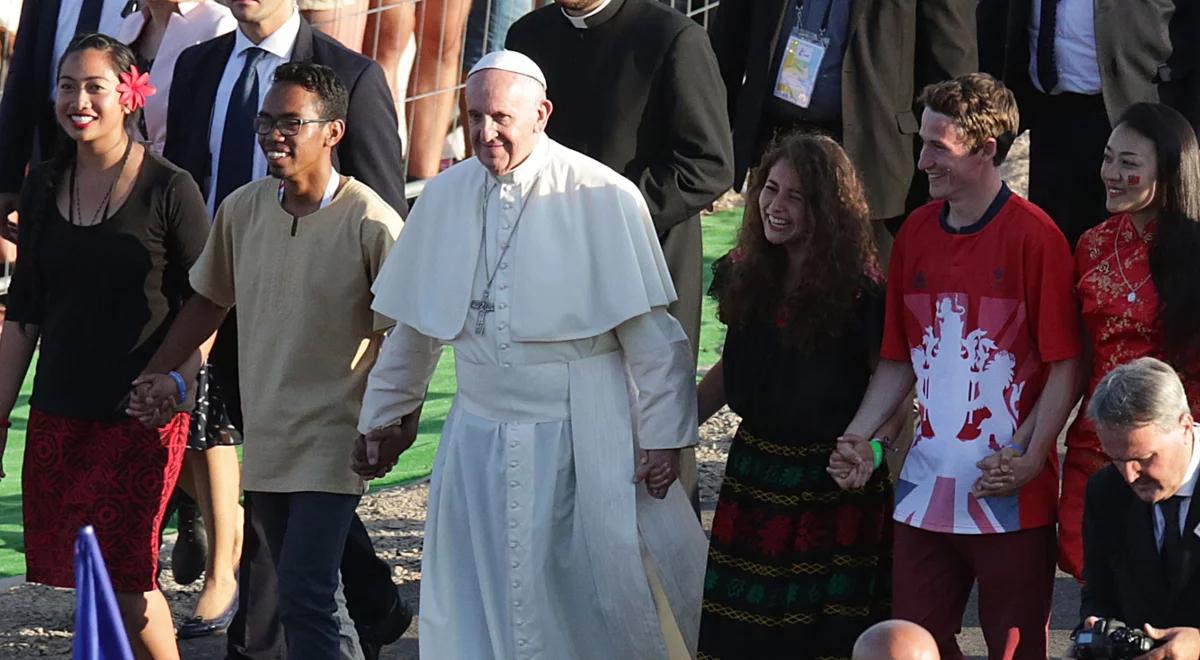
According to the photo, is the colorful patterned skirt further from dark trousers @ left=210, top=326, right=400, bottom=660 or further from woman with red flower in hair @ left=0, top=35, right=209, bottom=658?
woman with red flower in hair @ left=0, top=35, right=209, bottom=658

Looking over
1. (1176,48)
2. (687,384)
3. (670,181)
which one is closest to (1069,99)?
(1176,48)

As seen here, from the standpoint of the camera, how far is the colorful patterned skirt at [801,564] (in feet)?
18.2

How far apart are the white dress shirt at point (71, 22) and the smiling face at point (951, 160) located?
3.33 meters

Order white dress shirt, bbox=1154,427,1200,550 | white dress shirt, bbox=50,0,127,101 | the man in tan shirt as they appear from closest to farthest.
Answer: white dress shirt, bbox=1154,427,1200,550, the man in tan shirt, white dress shirt, bbox=50,0,127,101

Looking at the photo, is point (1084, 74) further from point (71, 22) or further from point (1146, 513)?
point (71, 22)

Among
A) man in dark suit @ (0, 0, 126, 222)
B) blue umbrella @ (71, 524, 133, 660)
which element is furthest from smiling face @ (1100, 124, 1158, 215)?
man in dark suit @ (0, 0, 126, 222)

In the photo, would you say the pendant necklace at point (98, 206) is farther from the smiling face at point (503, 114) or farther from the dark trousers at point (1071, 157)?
the dark trousers at point (1071, 157)

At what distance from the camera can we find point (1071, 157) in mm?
6957

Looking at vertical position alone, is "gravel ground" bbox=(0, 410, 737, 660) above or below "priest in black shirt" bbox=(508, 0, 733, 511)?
below

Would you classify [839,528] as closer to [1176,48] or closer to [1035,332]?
[1035,332]

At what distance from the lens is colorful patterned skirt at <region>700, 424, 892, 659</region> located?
18.2ft

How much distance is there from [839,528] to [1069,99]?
204 centimetres

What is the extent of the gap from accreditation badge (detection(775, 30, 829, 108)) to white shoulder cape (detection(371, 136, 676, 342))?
1.32 m

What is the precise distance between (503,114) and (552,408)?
2.49 ft
